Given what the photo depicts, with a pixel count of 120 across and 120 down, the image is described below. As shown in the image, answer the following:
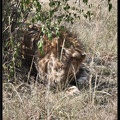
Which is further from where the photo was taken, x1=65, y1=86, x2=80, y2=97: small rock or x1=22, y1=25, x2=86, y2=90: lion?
x1=22, y1=25, x2=86, y2=90: lion

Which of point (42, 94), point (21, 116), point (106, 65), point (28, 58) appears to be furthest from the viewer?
point (106, 65)

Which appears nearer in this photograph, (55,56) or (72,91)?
(72,91)

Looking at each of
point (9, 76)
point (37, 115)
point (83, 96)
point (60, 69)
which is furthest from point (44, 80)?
point (37, 115)

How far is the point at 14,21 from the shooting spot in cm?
464

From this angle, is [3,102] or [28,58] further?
[28,58]

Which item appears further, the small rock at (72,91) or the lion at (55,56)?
the lion at (55,56)

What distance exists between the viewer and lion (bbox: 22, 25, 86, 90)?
4.61m

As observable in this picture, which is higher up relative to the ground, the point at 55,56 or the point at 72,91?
the point at 55,56

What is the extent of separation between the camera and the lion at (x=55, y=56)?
4.61m

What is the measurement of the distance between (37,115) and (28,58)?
1.66 metres

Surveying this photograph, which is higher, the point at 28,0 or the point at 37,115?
the point at 28,0

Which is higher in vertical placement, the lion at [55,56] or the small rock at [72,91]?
the lion at [55,56]

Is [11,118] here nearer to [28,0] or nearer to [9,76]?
[9,76]

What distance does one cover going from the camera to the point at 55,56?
470cm
